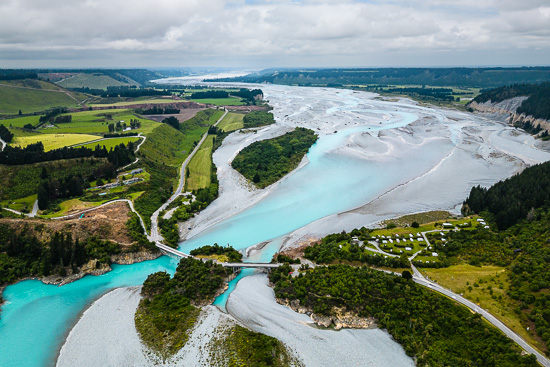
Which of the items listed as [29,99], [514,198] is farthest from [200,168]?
[29,99]

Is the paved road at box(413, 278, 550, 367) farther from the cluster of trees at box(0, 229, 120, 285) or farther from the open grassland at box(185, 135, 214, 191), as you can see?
the open grassland at box(185, 135, 214, 191)

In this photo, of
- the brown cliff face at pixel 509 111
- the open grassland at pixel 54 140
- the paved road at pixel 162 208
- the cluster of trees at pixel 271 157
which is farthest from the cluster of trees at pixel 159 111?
the brown cliff face at pixel 509 111

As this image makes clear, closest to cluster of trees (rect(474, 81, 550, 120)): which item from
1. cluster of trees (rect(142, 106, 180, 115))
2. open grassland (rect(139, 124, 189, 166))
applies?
open grassland (rect(139, 124, 189, 166))

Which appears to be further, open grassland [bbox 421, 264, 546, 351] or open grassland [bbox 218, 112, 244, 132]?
open grassland [bbox 218, 112, 244, 132]

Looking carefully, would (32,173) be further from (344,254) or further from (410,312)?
(410,312)

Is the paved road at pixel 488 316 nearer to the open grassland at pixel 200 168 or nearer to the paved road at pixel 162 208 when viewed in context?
the paved road at pixel 162 208
